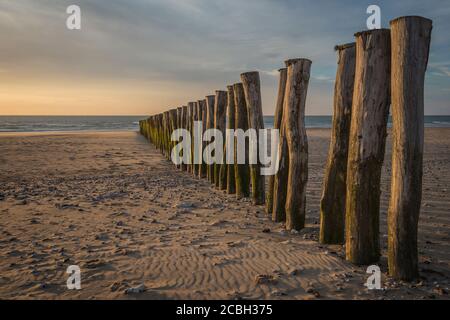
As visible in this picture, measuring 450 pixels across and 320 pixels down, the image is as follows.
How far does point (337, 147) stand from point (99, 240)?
10.3 feet

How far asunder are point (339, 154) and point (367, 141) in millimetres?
570

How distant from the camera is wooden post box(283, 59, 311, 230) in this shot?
4.72m

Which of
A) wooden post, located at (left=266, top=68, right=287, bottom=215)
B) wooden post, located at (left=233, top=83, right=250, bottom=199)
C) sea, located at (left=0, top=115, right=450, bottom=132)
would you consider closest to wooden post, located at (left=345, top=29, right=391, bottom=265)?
wooden post, located at (left=266, top=68, right=287, bottom=215)

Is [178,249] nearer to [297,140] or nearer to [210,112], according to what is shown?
[297,140]

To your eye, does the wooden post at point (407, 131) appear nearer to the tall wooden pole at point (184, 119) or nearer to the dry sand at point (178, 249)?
the dry sand at point (178, 249)

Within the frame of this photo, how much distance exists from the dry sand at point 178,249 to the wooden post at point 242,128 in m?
0.41

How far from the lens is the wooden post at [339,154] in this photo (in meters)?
3.86

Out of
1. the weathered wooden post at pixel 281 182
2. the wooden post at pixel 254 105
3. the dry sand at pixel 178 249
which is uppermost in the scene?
the wooden post at pixel 254 105

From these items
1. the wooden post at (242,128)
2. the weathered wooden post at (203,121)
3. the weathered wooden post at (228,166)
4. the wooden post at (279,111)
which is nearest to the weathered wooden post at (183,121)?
the weathered wooden post at (203,121)

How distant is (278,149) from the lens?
206 inches

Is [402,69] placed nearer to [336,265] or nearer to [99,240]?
[336,265]

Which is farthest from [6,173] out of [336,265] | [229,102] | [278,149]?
[336,265]

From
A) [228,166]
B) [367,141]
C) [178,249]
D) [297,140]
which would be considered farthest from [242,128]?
[367,141]

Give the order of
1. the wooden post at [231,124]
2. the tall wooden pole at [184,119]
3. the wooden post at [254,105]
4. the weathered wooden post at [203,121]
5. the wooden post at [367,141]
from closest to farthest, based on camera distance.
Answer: the wooden post at [367,141] < the wooden post at [254,105] < the wooden post at [231,124] < the weathered wooden post at [203,121] < the tall wooden pole at [184,119]
